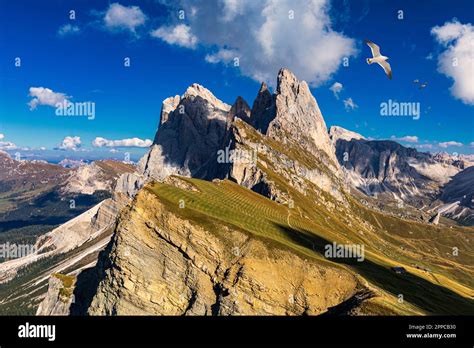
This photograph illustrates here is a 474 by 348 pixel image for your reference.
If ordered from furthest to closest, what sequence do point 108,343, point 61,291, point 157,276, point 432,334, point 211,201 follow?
point 61,291, point 211,201, point 157,276, point 432,334, point 108,343

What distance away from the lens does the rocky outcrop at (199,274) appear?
2650 inches

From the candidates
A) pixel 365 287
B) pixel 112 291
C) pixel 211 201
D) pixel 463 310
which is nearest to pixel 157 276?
pixel 112 291

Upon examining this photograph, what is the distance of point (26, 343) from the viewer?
11.8 m

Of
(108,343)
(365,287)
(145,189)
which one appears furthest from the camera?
(145,189)

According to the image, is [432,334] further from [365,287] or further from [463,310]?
[463,310]

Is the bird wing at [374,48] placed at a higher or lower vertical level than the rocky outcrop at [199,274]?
higher

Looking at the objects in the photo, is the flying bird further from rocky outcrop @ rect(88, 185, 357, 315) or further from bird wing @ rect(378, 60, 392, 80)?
rocky outcrop @ rect(88, 185, 357, 315)

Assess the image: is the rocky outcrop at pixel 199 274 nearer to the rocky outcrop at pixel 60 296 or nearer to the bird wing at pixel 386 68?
the bird wing at pixel 386 68

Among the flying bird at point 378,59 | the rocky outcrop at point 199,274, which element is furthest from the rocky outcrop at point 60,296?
the flying bird at point 378,59

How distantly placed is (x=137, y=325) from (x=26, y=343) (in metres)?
3.80

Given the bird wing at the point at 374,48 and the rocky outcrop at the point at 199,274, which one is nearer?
the bird wing at the point at 374,48

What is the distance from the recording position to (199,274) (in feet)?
238

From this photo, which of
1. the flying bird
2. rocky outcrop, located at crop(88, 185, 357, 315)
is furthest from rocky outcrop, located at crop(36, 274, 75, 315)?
the flying bird

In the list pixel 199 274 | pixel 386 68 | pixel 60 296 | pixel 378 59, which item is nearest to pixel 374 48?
pixel 378 59
